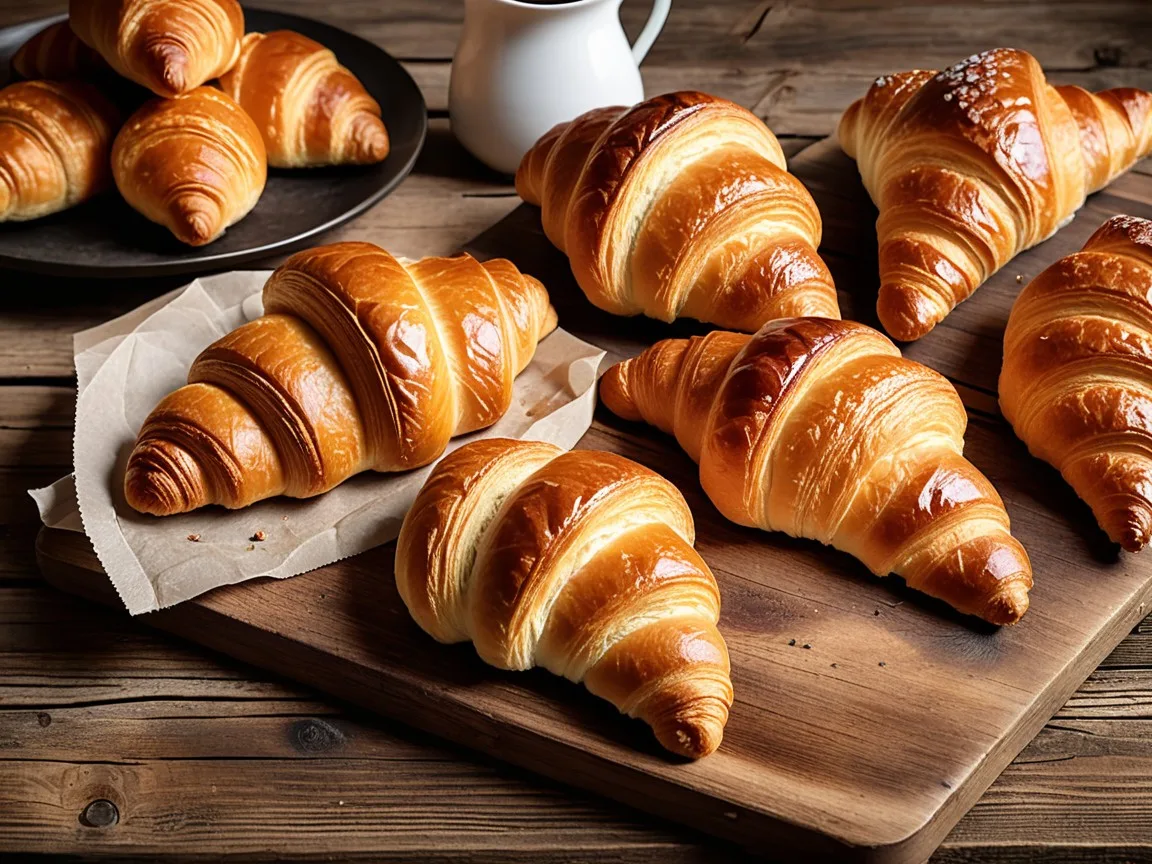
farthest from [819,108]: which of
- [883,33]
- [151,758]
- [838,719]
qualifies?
[151,758]

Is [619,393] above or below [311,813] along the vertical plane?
above

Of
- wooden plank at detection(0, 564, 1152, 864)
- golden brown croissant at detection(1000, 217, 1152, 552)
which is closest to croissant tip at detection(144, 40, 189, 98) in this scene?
wooden plank at detection(0, 564, 1152, 864)

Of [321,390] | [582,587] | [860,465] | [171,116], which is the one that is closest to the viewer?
[582,587]

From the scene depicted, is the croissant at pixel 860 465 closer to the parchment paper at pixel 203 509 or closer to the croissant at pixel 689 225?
the croissant at pixel 689 225

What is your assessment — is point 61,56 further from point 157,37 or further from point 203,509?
point 203,509

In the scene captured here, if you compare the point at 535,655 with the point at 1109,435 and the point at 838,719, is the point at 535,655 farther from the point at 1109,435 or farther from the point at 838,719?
the point at 1109,435

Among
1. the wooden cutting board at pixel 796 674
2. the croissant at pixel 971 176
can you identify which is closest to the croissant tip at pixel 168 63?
the wooden cutting board at pixel 796 674

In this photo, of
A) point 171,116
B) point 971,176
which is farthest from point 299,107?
point 971,176
